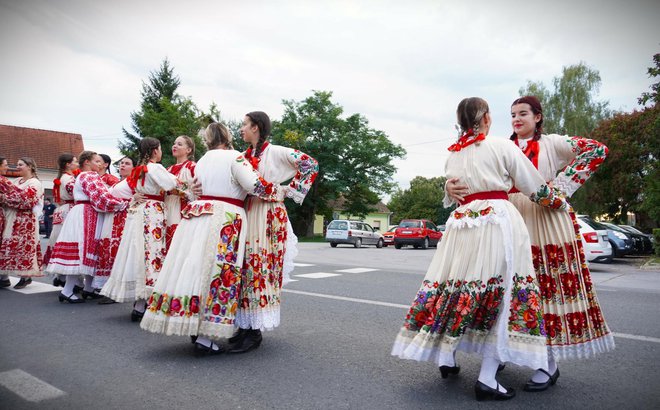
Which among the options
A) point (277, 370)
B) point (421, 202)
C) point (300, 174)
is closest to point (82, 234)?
point (300, 174)

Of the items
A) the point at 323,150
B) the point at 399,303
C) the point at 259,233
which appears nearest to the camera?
the point at 259,233

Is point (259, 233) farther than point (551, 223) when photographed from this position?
Yes

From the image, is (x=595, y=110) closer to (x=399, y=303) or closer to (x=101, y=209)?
(x=399, y=303)

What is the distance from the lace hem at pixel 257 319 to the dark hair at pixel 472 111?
2.30m

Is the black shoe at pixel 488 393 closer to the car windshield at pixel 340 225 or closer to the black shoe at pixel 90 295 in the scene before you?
the black shoe at pixel 90 295

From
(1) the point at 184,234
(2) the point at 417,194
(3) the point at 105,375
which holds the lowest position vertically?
(3) the point at 105,375

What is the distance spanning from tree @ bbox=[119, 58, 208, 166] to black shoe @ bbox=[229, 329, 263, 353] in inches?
1214

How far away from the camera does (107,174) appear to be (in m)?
7.23

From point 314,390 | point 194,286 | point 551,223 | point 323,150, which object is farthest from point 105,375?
point 323,150

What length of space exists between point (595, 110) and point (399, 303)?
33.6 metres

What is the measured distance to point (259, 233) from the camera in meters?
4.24

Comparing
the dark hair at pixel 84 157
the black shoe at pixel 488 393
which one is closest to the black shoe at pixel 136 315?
the dark hair at pixel 84 157

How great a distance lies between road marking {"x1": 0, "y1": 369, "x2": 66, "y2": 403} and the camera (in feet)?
9.91

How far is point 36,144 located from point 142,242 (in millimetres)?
42657
